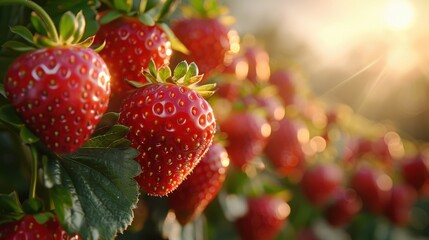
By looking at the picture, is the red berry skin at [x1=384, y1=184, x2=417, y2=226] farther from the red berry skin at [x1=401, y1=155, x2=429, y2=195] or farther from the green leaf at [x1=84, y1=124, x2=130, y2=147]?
the green leaf at [x1=84, y1=124, x2=130, y2=147]

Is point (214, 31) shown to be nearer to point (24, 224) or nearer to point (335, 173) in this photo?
point (24, 224)

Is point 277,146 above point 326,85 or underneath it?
above

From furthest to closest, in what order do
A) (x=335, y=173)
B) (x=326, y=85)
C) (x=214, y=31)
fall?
(x=326, y=85), (x=335, y=173), (x=214, y=31)

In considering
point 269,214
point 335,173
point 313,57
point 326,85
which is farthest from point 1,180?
point 326,85

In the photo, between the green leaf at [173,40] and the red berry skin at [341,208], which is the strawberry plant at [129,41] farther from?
the red berry skin at [341,208]

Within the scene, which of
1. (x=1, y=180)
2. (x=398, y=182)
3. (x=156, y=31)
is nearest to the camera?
(x=156, y=31)

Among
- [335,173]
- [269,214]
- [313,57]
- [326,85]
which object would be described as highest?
[269,214]
